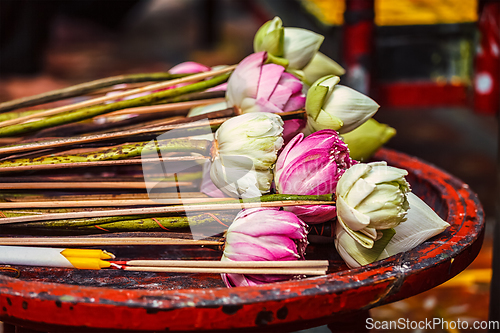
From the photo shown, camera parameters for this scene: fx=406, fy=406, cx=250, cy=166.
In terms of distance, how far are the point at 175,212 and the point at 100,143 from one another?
0.15 m

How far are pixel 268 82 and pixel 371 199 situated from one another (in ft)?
0.77

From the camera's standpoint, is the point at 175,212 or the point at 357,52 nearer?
the point at 175,212

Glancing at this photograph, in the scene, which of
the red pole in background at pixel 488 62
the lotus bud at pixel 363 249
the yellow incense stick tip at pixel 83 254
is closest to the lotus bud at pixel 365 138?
the lotus bud at pixel 363 249

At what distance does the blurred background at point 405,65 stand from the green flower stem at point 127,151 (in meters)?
0.63

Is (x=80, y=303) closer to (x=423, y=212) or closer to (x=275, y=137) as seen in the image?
(x=275, y=137)

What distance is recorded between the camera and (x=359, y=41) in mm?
1545

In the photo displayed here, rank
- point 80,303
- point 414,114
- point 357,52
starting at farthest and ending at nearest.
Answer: point 414,114, point 357,52, point 80,303

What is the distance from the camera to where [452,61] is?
165 cm

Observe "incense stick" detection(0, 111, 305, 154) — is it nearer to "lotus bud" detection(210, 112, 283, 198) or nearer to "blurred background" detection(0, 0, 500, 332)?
"lotus bud" detection(210, 112, 283, 198)

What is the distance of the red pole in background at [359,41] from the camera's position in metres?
1.52

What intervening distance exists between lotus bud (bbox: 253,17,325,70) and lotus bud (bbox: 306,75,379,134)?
123mm

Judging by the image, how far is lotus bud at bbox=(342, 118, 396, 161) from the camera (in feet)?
2.33

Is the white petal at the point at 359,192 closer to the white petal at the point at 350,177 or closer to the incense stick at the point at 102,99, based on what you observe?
the white petal at the point at 350,177

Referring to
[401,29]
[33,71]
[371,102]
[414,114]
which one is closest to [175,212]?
[371,102]
